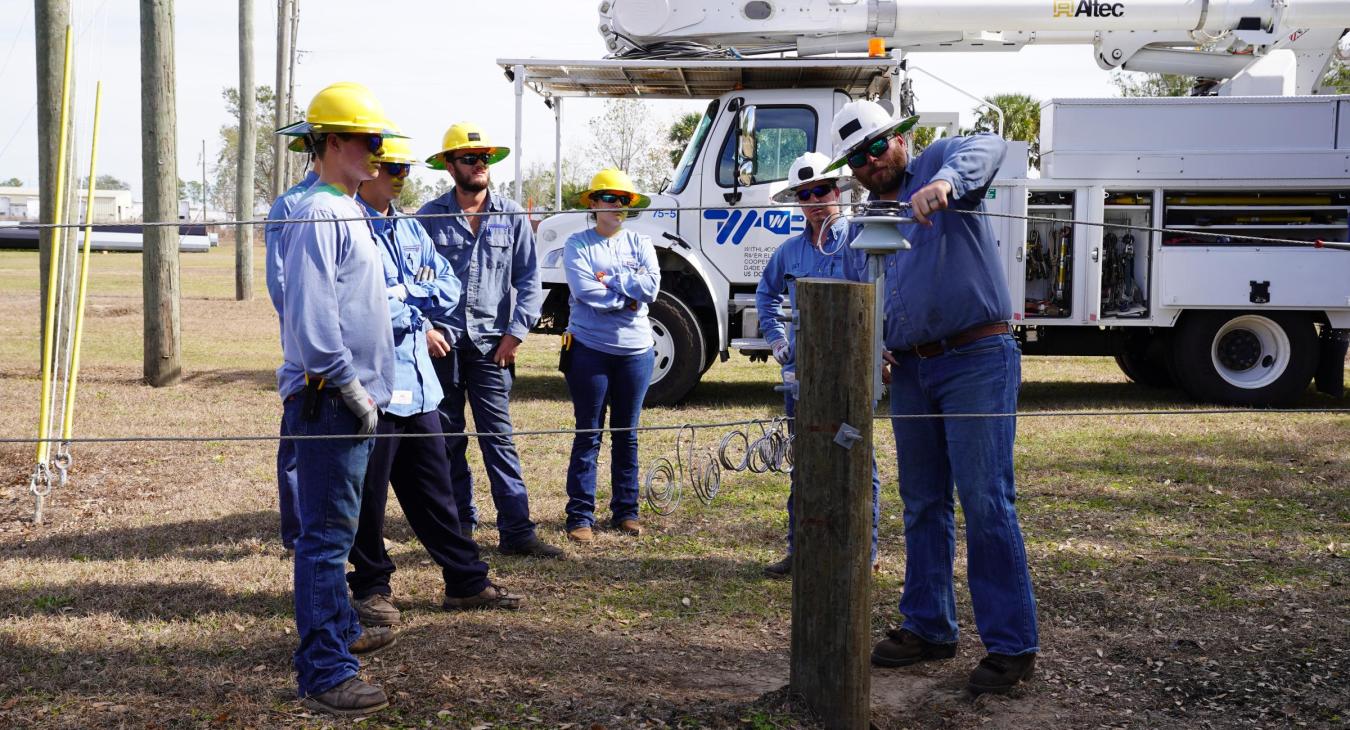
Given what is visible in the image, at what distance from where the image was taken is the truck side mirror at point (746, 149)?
391 inches

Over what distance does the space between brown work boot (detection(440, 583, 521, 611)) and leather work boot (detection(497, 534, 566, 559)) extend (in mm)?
773

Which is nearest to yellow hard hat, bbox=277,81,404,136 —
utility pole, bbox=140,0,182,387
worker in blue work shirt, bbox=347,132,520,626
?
worker in blue work shirt, bbox=347,132,520,626

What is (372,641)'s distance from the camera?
442cm

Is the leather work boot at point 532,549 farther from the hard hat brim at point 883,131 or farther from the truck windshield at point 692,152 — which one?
the truck windshield at point 692,152

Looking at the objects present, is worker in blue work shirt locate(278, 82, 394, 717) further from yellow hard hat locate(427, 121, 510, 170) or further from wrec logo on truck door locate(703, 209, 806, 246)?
wrec logo on truck door locate(703, 209, 806, 246)

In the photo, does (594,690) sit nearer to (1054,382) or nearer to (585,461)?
(585,461)

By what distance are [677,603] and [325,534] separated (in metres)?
A: 1.77

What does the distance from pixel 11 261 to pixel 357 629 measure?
35.9 meters

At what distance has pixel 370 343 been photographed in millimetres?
3836

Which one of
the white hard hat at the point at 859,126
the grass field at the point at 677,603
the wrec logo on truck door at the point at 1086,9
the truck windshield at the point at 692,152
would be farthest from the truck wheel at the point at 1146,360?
the white hard hat at the point at 859,126

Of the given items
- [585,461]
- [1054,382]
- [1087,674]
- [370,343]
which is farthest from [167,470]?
[1054,382]

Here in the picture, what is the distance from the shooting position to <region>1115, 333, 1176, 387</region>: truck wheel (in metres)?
10.7

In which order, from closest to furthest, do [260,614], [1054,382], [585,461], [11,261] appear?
[260,614] → [585,461] → [1054,382] → [11,261]

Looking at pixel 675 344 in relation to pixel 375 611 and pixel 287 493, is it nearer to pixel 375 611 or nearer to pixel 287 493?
pixel 287 493
